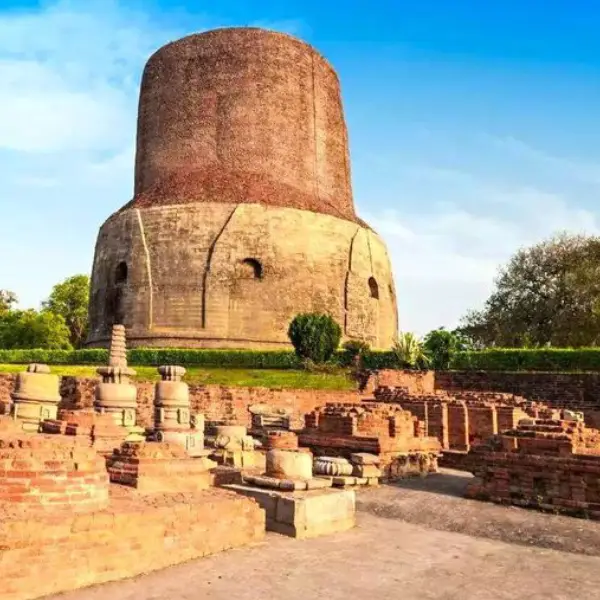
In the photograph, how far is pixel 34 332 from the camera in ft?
111

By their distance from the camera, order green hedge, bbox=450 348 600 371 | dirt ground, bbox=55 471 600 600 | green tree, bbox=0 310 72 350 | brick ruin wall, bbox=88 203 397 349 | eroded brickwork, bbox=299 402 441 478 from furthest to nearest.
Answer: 1. green tree, bbox=0 310 72 350
2. brick ruin wall, bbox=88 203 397 349
3. green hedge, bbox=450 348 600 371
4. eroded brickwork, bbox=299 402 441 478
5. dirt ground, bbox=55 471 600 600

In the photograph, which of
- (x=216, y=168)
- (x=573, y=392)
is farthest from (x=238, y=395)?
(x=216, y=168)

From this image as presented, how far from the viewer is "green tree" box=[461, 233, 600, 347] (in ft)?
94.2

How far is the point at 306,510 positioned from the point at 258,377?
39.2 ft

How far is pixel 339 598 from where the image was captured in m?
3.52

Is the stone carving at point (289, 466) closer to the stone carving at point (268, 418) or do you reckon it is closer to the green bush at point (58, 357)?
the stone carving at point (268, 418)

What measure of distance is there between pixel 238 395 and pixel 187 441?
223 inches

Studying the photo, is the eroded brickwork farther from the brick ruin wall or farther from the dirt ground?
the brick ruin wall

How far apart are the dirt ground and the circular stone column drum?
1801 centimetres

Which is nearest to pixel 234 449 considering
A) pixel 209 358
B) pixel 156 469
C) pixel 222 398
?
pixel 156 469

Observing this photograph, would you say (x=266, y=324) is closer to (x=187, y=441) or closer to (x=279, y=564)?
(x=187, y=441)

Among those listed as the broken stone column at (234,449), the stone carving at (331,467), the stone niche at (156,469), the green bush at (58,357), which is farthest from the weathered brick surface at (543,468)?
the green bush at (58,357)

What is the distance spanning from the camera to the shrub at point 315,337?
60.3 feet

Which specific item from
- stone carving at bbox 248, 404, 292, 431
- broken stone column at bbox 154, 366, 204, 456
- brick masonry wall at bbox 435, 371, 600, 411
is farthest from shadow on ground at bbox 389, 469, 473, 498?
brick masonry wall at bbox 435, 371, 600, 411
